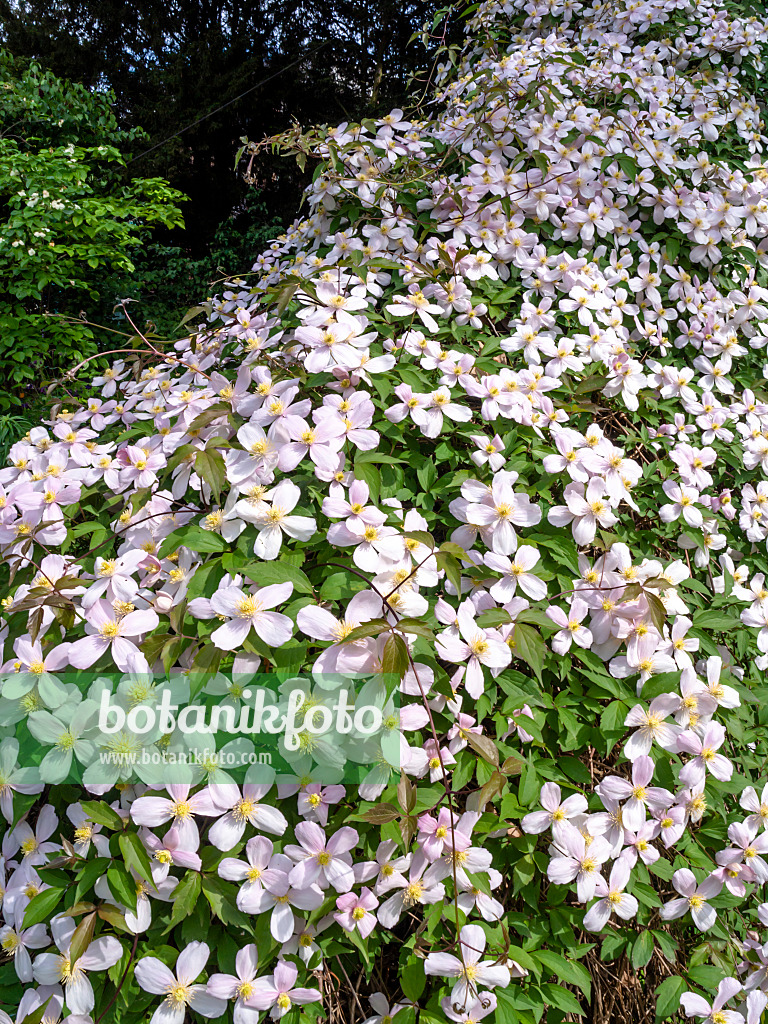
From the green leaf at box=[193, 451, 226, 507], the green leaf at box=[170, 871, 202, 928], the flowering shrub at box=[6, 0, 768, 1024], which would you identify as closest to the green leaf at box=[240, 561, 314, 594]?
the flowering shrub at box=[6, 0, 768, 1024]

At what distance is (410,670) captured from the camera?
2.74ft

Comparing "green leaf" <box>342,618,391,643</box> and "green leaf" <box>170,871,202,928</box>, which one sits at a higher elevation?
"green leaf" <box>342,618,391,643</box>

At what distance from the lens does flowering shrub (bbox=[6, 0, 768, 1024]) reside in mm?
789

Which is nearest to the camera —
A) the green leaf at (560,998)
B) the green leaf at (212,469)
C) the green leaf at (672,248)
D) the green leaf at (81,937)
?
the green leaf at (81,937)

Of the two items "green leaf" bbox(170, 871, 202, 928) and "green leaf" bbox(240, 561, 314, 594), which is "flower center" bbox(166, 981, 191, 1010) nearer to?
"green leaf" bbox(170, 871, 202, 928)

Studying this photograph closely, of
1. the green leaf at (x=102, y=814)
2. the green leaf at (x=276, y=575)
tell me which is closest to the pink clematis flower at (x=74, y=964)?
the green leaf at (x=102, y=814)

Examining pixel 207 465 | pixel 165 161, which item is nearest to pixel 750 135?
pixel 207 465

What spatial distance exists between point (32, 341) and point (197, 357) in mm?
2783

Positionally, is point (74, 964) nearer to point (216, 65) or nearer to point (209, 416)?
point (209, 416)

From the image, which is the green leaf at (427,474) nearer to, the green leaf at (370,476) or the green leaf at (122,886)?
the green leaf at (370,476)

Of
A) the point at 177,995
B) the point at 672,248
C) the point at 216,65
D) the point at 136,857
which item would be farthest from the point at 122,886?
the point at 216,65

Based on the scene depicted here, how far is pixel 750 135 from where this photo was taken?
217cm

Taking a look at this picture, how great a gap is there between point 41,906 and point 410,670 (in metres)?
0.51

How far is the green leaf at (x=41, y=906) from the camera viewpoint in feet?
2.53
